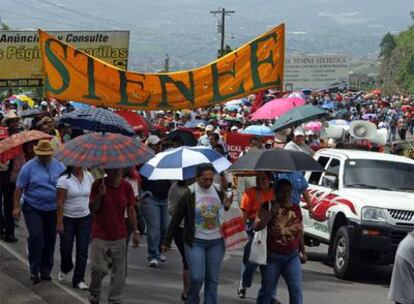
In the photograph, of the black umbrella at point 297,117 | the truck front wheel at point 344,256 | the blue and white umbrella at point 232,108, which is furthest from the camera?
the blue and white umbrella at point 232,108

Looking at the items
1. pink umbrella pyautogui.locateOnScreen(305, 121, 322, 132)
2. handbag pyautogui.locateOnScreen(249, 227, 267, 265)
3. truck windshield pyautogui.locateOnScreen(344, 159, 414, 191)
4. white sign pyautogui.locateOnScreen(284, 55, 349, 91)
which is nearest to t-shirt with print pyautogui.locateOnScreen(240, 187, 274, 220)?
handbag pyautogui.locateOnScreen(249, 227, 267, 265)

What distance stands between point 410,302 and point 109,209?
3.35 metres

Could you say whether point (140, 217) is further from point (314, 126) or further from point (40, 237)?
point (314, 126)

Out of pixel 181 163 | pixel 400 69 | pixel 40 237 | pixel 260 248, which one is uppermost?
pixel 400 69

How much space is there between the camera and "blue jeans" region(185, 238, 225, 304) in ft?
31.9

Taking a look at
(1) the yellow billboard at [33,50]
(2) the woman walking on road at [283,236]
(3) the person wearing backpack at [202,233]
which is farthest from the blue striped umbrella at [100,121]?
(1) the yellow billboard at [33,50]

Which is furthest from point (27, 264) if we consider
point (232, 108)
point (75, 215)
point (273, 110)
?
point (232, 108)

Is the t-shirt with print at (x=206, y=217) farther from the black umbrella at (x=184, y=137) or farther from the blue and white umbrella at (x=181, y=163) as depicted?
the black umbrella at (x=184, y=137)

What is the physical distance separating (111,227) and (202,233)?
0.89 m

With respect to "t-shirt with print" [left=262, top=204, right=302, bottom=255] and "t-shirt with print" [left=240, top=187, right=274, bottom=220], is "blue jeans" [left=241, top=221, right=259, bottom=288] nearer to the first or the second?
"t-shirt with print" [left=240, top=187, right=274, bottom=220]

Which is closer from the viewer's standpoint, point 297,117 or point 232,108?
point 297,117

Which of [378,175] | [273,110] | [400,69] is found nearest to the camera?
[378,175]

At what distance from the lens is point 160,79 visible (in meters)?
15.8

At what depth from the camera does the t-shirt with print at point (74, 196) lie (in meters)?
11.1
